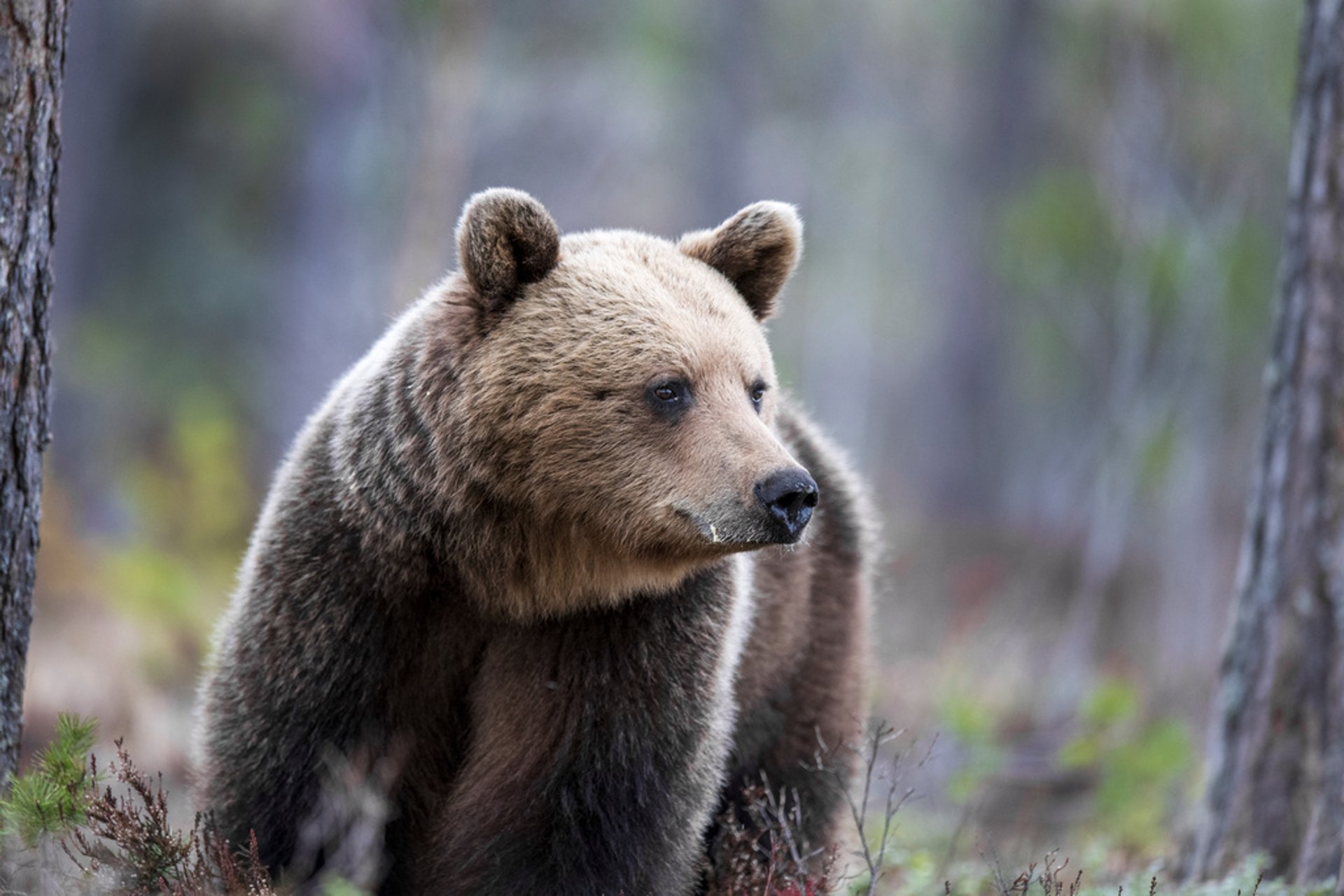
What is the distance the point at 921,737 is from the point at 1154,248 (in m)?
5.88

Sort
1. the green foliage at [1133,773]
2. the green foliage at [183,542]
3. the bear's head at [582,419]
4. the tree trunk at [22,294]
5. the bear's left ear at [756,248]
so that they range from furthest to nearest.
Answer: the green foliage at [183,542]
the green foliage at [1133,773]
the bear's left ear at [756,248]
the bear's head at [582,419]
the tree trunk at [22,294]

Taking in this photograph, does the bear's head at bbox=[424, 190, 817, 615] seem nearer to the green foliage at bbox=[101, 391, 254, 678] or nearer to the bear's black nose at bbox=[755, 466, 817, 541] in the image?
the bear's black nose at bbox=[755, 466, 817, 541]

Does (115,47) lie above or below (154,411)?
above

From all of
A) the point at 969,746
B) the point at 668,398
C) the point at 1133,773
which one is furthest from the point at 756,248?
the point at 969,746

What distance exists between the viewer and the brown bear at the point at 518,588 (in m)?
4.07

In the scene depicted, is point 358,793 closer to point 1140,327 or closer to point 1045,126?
point 1140,327

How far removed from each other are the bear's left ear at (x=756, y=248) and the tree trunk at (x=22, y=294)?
1.98m

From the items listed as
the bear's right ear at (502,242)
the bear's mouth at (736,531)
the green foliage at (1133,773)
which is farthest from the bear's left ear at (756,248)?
the green foliage at (1133,773)

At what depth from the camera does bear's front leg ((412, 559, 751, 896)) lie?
4066mm

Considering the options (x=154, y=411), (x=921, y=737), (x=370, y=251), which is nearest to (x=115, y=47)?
(x=154, y=411)

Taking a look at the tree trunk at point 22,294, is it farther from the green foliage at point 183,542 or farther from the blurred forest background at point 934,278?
the green foliage at point 183,542

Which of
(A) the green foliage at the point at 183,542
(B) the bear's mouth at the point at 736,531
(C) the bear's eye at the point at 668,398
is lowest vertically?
(A) the green foliage at the point at 183,542

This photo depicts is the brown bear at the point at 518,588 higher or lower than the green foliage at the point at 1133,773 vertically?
higher

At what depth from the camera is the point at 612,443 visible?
4.09 meters
